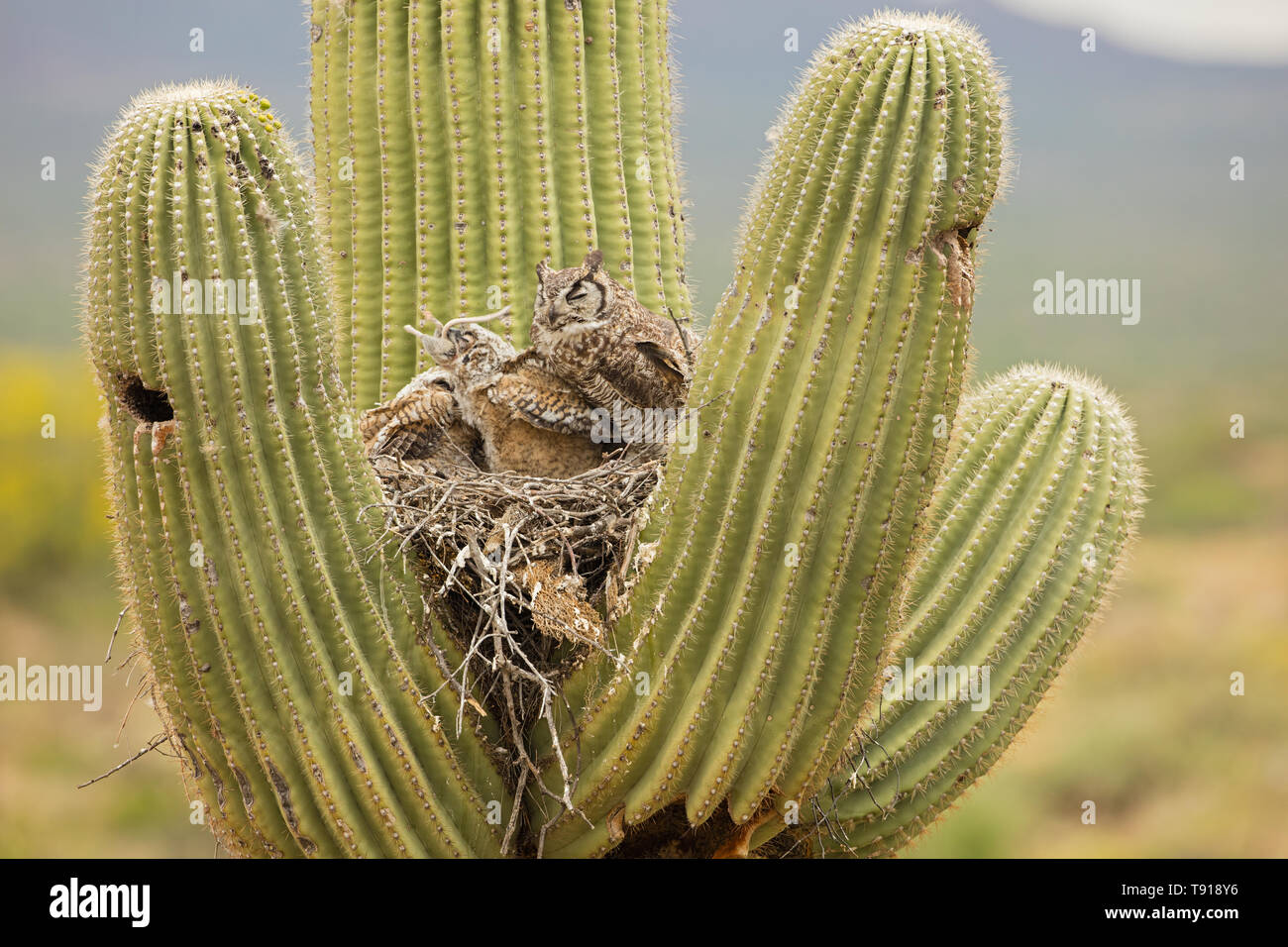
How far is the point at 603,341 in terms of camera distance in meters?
3.75

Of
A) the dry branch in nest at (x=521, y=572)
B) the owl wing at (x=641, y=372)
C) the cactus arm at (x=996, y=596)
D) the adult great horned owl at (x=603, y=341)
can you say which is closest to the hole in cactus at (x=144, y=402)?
the dry branch in nest at (x=521, y=572)

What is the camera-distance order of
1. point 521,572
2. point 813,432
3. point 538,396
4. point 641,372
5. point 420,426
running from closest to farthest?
point 813,432
point 521,572
point 641,372
point 538,396
point 420,426

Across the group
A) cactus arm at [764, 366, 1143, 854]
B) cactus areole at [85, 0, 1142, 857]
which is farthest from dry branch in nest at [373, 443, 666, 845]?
cactus arm at [764, 366, 1143, 854]

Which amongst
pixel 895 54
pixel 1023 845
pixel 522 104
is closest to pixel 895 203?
pixel 895 54

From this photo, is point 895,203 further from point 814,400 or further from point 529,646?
point 529,646

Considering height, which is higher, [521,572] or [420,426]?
[420,426]

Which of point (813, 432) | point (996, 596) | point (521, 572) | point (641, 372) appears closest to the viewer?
point (813, 432)

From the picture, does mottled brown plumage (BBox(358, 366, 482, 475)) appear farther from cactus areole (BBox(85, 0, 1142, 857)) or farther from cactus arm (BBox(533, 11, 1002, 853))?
cactus arm (BBox(533, 11, 1002, 853))

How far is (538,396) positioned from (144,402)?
1428 mm

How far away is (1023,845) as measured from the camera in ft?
30.9

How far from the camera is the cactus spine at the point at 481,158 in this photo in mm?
4117

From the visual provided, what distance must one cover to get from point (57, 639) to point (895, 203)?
8.42 m

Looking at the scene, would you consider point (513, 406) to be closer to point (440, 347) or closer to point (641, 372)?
point (440, 347)

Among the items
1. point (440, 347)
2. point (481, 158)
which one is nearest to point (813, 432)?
point (440, 347)
